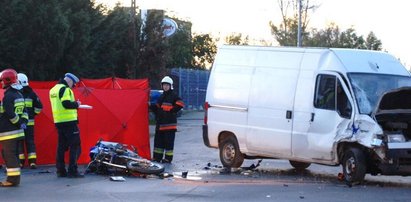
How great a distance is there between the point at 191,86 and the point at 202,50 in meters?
12.7

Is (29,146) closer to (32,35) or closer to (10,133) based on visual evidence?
(10,133)

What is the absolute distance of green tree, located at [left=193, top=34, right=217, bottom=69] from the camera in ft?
194

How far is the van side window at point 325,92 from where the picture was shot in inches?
492

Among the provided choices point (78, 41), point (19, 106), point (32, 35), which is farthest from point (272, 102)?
point (78, 41)

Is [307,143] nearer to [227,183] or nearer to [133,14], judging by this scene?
[227,183]

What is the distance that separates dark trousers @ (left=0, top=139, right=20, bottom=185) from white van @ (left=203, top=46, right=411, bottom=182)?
464cm

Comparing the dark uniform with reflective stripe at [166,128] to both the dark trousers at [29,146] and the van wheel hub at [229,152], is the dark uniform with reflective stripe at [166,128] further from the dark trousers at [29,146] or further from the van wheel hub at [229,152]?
the dark trousers at [29,146]

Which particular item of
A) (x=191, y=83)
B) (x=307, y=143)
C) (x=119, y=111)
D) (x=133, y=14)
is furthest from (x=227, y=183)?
(x=191, y=83)

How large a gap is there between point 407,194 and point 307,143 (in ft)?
7.53

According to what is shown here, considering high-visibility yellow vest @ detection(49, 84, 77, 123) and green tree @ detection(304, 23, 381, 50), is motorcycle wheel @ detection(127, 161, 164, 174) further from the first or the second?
green tree @ detection(304, 23, 381, 50)

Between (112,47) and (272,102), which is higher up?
(112,47)

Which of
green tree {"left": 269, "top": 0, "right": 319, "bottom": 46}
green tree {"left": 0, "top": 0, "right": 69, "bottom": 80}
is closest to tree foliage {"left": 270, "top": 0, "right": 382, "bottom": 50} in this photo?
green tree {"left": 269, "top": 0, "right": 319, "bottom": 46}

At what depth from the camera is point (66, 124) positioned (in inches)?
500

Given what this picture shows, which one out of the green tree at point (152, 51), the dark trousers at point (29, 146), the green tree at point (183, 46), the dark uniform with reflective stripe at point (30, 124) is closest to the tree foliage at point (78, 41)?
the green tree at point (152, 51)
